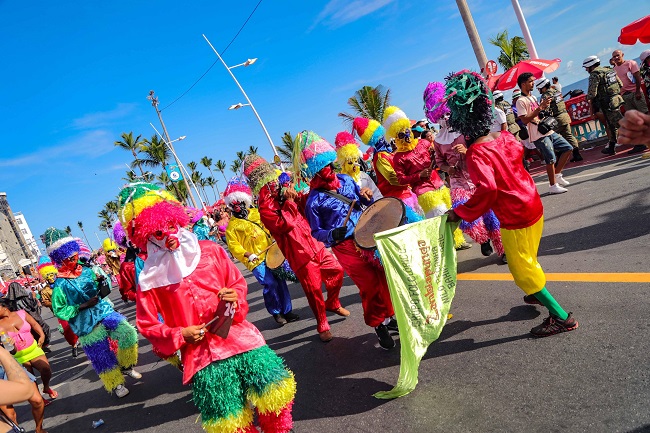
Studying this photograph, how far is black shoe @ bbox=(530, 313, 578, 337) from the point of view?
10.3ft

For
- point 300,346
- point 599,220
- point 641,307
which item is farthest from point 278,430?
point 599,220

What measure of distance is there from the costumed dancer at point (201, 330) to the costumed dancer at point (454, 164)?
3259 millimetres

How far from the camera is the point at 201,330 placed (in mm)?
2713

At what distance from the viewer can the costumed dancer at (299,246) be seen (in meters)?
4.93

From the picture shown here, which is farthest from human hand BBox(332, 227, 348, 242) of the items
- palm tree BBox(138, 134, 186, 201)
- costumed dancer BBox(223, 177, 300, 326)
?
palm tree BBox(138, 134, 186, 201)

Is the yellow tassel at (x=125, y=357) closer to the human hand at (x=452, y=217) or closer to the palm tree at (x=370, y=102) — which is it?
the human hand at (x=452, y=217)

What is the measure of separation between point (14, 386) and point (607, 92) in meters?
11.1

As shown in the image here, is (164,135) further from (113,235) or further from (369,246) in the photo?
(369,246)

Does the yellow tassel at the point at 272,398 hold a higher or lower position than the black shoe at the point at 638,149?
higher

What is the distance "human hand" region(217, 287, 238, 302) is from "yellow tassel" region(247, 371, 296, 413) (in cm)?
63

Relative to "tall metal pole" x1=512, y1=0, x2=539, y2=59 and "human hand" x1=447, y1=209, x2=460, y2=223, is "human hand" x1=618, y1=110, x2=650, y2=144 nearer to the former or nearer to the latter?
"human hand" x1=447, y1=209, x2=460, y2=223

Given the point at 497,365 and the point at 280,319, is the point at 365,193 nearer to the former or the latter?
the point at 497,365

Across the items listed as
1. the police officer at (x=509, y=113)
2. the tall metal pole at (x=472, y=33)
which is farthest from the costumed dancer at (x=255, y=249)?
the tall metal pole at (x=472, y=33)

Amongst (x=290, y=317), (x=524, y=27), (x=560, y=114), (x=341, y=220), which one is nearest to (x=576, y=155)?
(x=560, y=114)
